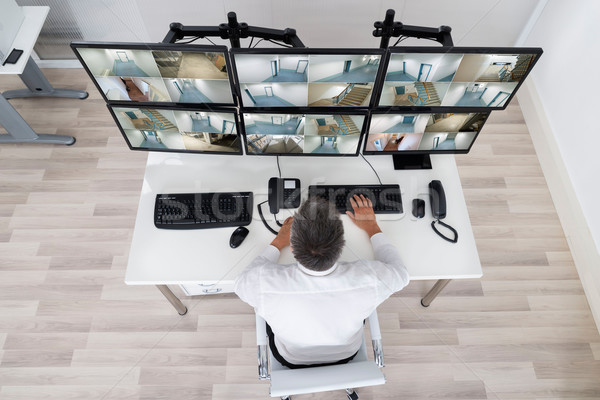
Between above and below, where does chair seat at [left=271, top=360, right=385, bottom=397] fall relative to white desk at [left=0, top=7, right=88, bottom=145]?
below

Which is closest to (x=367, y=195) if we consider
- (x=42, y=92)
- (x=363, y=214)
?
(x=363, y=214)

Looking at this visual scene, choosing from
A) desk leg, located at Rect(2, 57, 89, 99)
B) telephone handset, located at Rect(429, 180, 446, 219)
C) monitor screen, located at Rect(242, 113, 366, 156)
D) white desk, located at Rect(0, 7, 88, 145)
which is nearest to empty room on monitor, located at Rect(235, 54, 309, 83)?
monitor screen, located at Rect(242, 113, 366, 156)

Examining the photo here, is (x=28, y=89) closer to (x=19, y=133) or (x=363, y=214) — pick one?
(x=19, y=133)

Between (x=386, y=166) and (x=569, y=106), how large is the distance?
1.57 metres

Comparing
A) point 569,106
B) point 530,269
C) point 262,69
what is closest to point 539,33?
point 569,106

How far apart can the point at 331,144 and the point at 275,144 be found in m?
0.26

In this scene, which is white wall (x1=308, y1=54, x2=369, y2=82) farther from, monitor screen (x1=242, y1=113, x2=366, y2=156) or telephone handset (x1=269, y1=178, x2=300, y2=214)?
telephone handset (x1=269, y1=178, x2=300, y2=214)

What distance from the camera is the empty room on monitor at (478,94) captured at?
158 centimetres

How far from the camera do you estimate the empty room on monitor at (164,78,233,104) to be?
5.08ft

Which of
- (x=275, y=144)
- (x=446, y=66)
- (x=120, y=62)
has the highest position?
(x=120, y=62)

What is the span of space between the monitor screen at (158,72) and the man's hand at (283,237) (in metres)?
0.57

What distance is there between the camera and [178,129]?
5.81 feet

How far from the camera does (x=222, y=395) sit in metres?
2.17

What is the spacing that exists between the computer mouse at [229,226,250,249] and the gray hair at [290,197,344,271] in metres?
0.44
